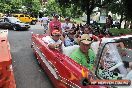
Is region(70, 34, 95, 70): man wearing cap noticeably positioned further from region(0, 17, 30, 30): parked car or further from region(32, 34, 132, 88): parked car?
region(0, 17, 30, 30): parked car

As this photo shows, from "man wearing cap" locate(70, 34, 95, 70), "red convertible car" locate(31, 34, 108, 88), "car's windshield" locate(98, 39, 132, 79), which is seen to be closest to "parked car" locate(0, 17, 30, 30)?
"red convertible car" locate(31, 34, 108, 88)

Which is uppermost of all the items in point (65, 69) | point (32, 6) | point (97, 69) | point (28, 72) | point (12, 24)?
point (32, 6)

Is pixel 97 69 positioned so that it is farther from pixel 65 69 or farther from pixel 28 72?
pixel 28 72

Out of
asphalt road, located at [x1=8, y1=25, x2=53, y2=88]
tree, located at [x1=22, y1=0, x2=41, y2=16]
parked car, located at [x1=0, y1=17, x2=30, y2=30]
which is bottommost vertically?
asphalt road, located at [x1=8, y1=25, x2=53, y2=88]

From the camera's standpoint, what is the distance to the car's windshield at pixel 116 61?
13.9 feet

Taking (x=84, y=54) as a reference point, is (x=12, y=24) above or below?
below

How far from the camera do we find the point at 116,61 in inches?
174

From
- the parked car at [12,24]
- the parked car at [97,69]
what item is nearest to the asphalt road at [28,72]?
the parked car at [97,69]

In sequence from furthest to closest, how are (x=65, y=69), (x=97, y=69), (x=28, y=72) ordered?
(x=28, y=72) < (x=65, y=69) < (x=97, y=69)

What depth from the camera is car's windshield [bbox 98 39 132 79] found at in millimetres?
4230

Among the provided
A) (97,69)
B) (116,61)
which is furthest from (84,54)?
(97,69)

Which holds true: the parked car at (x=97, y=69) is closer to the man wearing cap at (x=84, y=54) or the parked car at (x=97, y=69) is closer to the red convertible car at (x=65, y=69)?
the red convertible car at (x=65, y=69)

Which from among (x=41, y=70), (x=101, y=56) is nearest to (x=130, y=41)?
(x=101, y=56)

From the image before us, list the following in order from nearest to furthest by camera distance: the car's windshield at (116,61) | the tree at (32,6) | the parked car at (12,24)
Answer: the car's windshield at (116,61)
the parked car at (12,24)
the tree at (32,6)
